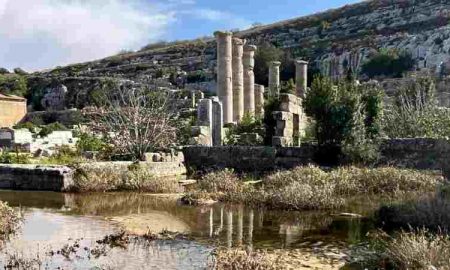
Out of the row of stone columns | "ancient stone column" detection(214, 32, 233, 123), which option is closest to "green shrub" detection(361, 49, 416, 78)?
the row of stone columns

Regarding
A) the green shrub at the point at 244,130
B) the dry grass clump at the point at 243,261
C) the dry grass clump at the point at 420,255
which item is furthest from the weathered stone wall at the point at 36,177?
the dry grass clump at the point at 420,255

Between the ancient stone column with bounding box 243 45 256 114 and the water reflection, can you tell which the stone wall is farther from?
the ancient stone column with bounding box 243 45 256 114

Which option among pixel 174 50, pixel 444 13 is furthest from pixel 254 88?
pixel 174 50

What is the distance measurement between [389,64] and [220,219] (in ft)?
171

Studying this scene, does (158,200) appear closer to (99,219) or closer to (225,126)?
(99,219)

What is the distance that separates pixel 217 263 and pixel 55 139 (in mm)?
24862

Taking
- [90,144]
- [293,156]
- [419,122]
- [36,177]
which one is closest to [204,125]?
[90,144]

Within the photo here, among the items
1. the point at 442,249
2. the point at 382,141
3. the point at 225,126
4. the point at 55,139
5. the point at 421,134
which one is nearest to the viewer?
the point at 442,249

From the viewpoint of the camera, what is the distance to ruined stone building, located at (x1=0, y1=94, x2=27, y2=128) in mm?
53188

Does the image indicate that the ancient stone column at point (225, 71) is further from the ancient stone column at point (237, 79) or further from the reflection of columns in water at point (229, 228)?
the reflection of columns in water at point (229, 228)

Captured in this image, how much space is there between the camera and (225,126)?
109ft

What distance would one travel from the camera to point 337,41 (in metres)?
78.3

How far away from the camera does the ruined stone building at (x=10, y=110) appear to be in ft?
174

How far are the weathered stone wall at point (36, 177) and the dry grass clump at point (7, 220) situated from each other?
5518mm
